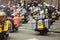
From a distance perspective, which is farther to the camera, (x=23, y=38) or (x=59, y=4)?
(x=59, y=4)

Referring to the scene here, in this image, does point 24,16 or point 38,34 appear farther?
point 24,16

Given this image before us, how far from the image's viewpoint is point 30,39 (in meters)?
10.7

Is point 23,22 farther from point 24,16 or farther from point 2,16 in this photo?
point 2,16

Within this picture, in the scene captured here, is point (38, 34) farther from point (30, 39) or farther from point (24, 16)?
point (24, 16)

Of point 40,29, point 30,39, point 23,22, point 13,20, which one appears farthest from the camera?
point 23,22

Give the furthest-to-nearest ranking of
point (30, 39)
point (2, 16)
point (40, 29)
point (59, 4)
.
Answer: point (59, 4), point (40, 29), point (30, 39), point (2, 16)

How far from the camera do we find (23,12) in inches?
695

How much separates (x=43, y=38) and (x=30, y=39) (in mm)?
577

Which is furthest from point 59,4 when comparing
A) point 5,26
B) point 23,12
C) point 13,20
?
point 5,26

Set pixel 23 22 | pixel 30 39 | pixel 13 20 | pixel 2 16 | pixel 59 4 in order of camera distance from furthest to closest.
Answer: pixel 59 4
pixel 23 22
pixel 13 20
pixel 30 39
pixel 2 16

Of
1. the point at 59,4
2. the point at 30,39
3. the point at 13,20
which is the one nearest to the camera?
the point at 30,39

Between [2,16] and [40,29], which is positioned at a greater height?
[2,16]

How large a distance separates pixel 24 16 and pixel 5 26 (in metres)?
7.30

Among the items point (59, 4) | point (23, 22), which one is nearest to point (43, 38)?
point (23, 22)
